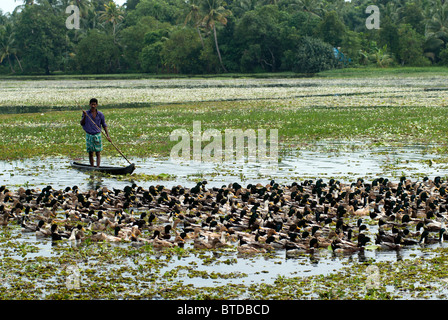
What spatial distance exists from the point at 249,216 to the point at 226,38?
100m

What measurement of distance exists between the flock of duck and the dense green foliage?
284 ft

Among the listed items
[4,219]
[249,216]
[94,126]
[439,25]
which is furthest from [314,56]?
[4,219]

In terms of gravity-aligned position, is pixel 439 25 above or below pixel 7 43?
above

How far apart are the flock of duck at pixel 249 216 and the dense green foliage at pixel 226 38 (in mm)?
86497

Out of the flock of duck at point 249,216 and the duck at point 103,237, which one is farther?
the duck at point 103,237

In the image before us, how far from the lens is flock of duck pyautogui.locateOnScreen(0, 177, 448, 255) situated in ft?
38.4

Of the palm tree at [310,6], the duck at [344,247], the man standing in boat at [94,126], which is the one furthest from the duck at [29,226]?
Result: the palm tree at [310,6]

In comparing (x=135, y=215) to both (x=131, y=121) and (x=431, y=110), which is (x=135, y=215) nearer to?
(x=131, y=121)

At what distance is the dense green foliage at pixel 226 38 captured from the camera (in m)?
102

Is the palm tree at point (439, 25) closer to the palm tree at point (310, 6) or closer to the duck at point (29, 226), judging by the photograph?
the palm tree at point (310, 6)

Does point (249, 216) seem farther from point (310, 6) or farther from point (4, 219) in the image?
point (310, 6)

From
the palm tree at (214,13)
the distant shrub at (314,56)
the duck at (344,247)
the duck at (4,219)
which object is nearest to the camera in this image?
the duck at (344,247)

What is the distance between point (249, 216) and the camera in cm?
1315
